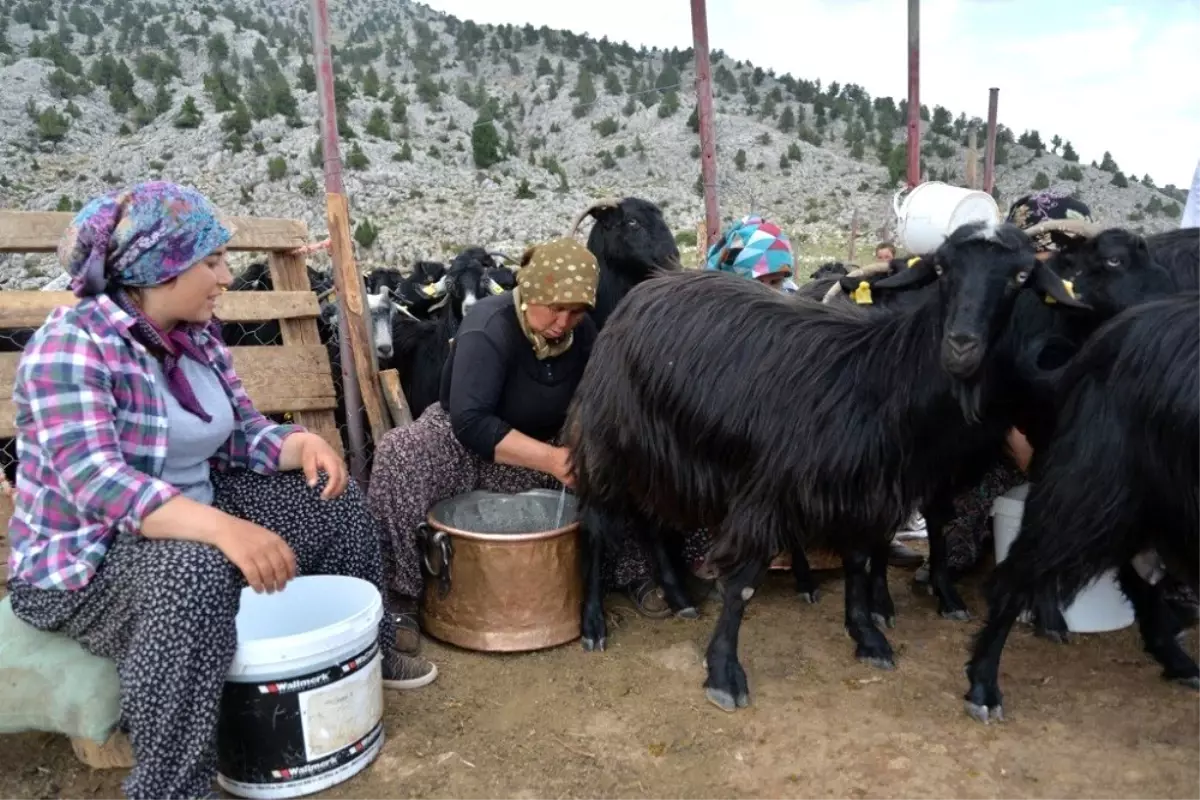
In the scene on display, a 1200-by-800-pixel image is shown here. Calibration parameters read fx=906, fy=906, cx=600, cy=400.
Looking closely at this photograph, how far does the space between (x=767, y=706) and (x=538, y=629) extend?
0.92 m

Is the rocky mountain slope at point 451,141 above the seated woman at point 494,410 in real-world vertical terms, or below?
above

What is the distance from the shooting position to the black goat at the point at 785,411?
113 inches

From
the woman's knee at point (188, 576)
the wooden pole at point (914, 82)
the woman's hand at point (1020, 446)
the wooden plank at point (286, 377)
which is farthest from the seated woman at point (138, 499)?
the wooden pole at point (914, 82)

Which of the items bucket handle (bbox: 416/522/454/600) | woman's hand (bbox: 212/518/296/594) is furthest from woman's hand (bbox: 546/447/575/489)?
woman's hand (bbox: 212/518/296/594)

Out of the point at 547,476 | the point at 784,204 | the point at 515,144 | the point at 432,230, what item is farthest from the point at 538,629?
the point at 515,144

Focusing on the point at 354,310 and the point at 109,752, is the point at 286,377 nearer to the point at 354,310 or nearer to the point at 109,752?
the point at 354,310

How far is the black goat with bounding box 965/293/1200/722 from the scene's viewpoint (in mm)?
2504

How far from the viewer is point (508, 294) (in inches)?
150

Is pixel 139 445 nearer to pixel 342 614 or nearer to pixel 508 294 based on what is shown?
pixel 342 614

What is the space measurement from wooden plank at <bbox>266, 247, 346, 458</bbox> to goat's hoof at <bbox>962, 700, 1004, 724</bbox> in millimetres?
2940

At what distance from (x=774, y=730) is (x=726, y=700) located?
0.67 feet

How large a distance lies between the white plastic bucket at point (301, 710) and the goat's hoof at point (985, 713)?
6.26 feet

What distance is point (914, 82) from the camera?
11023 millimetres

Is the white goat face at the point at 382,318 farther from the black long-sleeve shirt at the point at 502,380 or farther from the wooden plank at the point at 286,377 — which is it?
the black long-sleeve shirt at the point at 502,380
